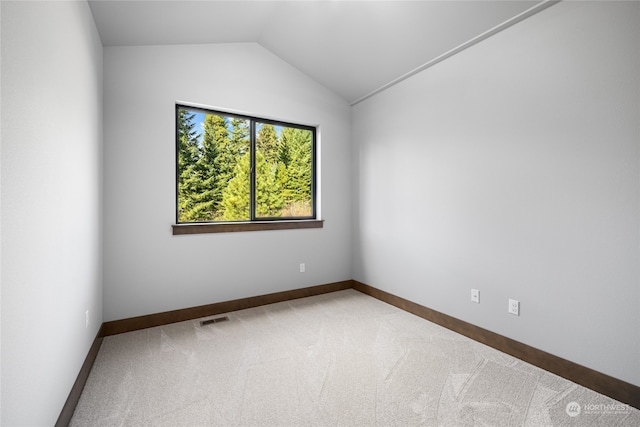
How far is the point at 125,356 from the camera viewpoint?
2193 mm

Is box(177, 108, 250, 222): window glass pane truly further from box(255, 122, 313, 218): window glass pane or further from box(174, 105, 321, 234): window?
box(255, 122, 313, 218): window glass pane

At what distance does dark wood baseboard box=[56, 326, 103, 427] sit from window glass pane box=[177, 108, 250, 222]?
1262 mm

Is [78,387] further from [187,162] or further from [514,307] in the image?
[514,307]

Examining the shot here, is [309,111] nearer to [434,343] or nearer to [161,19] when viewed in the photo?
[161,19]

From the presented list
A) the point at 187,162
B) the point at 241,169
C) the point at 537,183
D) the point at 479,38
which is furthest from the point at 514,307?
the point at 187,162

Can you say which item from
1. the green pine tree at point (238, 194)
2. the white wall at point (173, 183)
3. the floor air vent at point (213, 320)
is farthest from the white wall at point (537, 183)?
the floor air vent at point (213, 320)

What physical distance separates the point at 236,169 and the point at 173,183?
2.22ft

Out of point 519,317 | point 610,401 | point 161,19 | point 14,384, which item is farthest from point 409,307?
point 161,19

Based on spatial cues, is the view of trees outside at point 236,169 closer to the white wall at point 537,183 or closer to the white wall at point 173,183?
the white wall at point 173,183

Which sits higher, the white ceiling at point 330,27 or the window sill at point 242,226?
the white ceiling at point 330,27

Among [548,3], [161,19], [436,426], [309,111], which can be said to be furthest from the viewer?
[309,111]

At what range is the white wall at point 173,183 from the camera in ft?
8.47

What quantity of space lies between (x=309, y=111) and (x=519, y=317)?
9.57 ft

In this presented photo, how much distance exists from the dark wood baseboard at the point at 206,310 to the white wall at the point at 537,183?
3.63 ft
